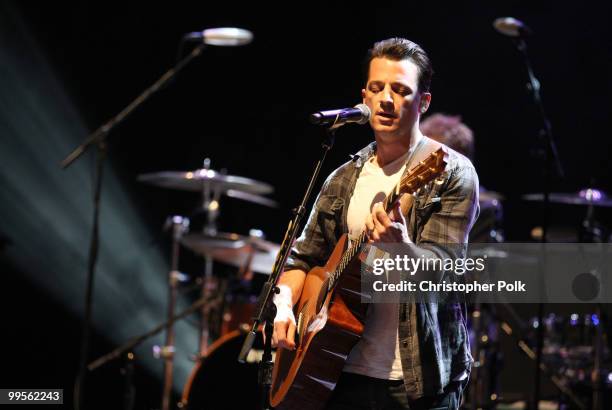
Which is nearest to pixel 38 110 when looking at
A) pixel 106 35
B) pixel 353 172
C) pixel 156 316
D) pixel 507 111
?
pixel 106 35

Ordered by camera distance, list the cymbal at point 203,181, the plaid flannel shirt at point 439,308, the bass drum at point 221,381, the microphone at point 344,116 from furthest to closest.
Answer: the cymbal at point 203,181 → the bass drum at point 221,381 → the microphone at point 344,116 → the plaid flannel shirt at point 439,308

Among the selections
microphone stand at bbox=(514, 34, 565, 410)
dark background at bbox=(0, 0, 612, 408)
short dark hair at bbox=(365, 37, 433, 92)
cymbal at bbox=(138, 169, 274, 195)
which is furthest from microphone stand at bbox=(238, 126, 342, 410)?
dark background at bbox=(0, 0, 612, 408)

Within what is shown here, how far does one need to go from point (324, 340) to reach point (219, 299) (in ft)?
12.3

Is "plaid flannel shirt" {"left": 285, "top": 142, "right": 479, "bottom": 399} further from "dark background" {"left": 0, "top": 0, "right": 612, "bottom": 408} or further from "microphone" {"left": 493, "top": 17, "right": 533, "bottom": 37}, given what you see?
"dark background" {"left": 0, "top": 0, "right": 612, "bottom": 408}

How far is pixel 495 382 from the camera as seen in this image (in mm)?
5582

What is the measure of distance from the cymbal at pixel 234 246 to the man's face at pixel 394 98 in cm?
314

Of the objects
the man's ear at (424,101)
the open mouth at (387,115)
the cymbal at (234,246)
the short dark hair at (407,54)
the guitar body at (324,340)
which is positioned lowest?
the guitar body at (324,340)

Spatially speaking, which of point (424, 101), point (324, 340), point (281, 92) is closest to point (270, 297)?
point (324, 340)

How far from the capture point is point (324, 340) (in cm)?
264

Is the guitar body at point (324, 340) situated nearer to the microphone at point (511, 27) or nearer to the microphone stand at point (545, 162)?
the microphone stand at point (545, 162)

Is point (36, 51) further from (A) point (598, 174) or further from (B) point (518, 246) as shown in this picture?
(A) point (598, 174)

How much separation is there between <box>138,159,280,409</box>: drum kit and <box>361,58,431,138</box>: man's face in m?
3.09

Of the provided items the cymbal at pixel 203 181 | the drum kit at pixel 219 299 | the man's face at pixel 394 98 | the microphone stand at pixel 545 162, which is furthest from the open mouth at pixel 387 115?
the cymbal at pixel 203 181

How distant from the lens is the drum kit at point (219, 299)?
554cm
